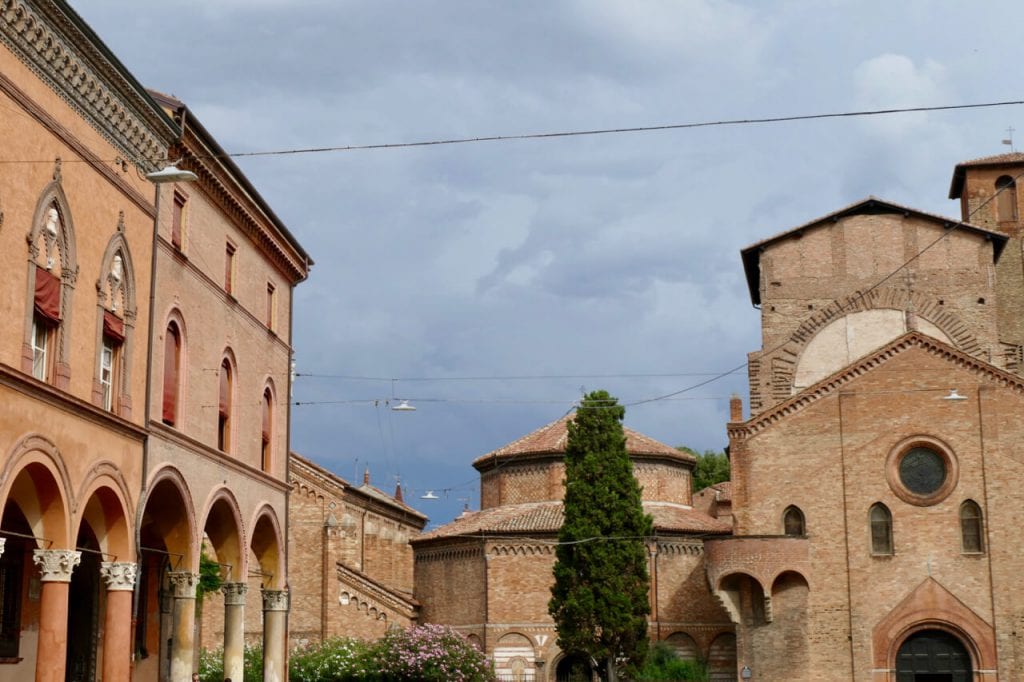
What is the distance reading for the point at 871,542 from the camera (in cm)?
3991

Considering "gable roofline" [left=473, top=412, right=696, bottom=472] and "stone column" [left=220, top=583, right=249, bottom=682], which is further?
"gable roofline" [left=473, top=412, right=696, bottom=472]

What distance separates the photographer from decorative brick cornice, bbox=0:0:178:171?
17.5 meters

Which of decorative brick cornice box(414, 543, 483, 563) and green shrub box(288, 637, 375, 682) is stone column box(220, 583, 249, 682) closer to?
green shrub box(288, 637, 375, 682)

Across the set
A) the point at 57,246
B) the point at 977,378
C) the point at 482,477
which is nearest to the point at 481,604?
the point at 482,477

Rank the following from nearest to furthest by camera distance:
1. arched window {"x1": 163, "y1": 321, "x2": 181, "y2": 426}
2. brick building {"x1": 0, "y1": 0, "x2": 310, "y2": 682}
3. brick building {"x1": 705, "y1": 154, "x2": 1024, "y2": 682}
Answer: brick building {"x1": 0, "y1": 0, "x2": 310, "y2": 682} < arched window {"x1": 163, "y1": 321, "x2": 181, "y2": 426} < brick building {"x1": 705, "y1": 154, "x2": 1024, "y2": 682}

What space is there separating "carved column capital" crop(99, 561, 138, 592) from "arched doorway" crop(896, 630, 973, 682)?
25034mm

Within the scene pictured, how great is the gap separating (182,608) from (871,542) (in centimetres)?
2280

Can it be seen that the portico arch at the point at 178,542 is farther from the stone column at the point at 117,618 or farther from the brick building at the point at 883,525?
the brick building at the point at 883,525

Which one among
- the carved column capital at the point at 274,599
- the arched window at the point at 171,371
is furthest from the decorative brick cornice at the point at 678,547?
the arched window at the point at 171,371

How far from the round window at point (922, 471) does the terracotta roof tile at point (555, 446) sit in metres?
11.5

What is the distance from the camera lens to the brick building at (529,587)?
44.8 m

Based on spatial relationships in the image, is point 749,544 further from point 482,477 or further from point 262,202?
point 262,202

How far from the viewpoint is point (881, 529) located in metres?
40.1

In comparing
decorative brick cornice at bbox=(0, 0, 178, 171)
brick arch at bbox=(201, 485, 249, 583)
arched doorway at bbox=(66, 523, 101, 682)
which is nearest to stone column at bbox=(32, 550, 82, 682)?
decorative brick cornice at bbox=(0, 0, 178, 171)
